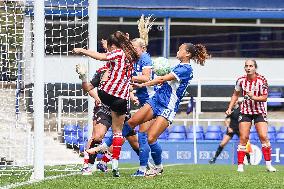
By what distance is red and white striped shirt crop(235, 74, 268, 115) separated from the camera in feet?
51.4

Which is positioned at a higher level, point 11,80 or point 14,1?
point 14,1

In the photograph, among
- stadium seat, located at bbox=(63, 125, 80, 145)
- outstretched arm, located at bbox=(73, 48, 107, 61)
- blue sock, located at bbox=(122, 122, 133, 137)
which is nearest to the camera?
outstretched arm, located at bbox=(73, 48, 107, 61)

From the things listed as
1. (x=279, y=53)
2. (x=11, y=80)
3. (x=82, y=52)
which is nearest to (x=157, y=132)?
(x=82, y=52)

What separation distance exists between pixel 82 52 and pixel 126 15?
84.1 feet

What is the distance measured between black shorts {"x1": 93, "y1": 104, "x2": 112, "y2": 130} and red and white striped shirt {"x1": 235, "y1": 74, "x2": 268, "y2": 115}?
3.27 m

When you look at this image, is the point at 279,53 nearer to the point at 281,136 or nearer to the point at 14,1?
the point at 281,136

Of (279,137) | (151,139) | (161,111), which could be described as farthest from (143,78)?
(279,137)

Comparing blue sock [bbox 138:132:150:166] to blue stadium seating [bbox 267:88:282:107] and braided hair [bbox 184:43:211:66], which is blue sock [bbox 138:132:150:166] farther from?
blue stadium seating [bbox 267:88:282:107]

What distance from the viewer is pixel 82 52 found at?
11289mm

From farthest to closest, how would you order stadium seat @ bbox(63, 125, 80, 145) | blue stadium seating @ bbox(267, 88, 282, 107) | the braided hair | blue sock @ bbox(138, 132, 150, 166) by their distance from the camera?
blue stadium seating @ bbox(267, 88, 282, 107) → stadium seat @ bbox(63, 125, 80, 145) → the braided hair → blue sock @ bbox(138, 132, 150, 166)

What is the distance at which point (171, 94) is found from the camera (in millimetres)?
12648

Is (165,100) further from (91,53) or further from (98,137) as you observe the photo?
(91,53)

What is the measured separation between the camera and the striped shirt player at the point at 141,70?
1327cm

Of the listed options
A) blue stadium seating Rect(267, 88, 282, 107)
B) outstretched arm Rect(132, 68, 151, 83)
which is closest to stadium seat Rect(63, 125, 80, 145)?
outstretched arm Rect(132, 68, 151, 83)
